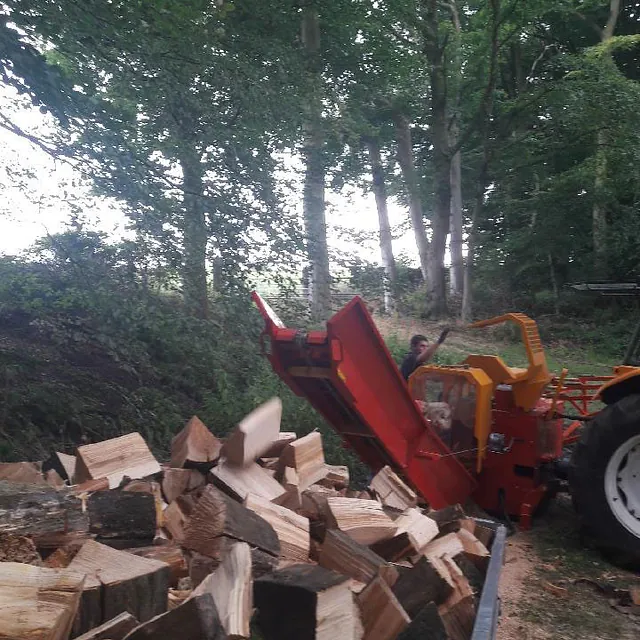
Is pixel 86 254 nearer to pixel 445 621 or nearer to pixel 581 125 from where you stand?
pixel 445 621

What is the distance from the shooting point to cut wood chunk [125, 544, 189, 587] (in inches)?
101

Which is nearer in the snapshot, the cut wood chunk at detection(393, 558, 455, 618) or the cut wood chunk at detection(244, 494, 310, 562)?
the cut wood chunk at detection(393, 558, 455, 618)

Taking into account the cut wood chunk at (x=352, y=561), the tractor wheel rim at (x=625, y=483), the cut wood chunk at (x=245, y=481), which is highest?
the cut wood chunk at (x=245, y=481)

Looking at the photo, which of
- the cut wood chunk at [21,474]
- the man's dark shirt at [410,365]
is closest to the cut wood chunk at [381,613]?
the cut wood chunk at [21,474]

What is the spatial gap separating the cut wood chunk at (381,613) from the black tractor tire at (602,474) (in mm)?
2612

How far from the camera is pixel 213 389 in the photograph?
686cm

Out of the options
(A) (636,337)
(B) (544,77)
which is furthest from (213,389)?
(B) (544,77)

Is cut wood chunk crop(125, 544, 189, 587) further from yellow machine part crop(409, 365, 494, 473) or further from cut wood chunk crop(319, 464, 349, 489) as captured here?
yellow machine part crop(409, 365, 494, 473)

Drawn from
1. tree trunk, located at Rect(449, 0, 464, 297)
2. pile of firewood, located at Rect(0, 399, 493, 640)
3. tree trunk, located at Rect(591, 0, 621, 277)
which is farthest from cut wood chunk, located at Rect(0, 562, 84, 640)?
tree trunk, located at Rect(591, 0, 621, 277)

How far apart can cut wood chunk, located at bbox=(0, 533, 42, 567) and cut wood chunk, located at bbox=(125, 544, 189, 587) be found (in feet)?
1.42

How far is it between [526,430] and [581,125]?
→ 44.6 ft

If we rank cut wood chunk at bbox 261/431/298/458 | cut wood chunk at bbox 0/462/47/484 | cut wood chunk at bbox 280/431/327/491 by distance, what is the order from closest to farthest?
1. cut wood chunk at bbox 0/462/47/484
2. cut wood chunk at bbox 280/431/327/491
3. cut wood chunk at bbox 261/431/298/458

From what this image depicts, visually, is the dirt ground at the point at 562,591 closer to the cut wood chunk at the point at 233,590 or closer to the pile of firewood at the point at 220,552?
the pile of firewood at the point at 220,552

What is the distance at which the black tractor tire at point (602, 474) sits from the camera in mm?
4410
